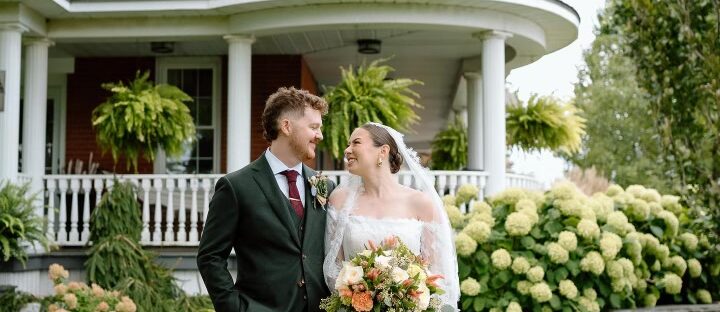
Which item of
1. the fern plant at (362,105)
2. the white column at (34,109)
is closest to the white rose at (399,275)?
the fern plant at (362,105)

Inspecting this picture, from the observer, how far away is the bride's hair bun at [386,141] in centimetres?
466

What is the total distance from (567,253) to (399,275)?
466 cm

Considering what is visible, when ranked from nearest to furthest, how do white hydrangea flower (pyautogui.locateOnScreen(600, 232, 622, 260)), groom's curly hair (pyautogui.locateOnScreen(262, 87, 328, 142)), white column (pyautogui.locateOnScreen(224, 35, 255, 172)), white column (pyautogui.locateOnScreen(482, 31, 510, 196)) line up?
groom's curly hair (pyautogui.locateOnScreen(262, 87, 328, 142)) < white hydrangea flower (pyautogui.locateOnScreen(600, 232, 622, 260)) < white column (pyautogui.locateOnScreen(224, 35, 255, 172)) < white column (pyautogui.locateOnScreen(482, 31, 510, 196))

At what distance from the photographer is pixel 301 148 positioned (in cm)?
428

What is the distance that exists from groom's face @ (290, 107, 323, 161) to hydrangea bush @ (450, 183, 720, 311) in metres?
4.19

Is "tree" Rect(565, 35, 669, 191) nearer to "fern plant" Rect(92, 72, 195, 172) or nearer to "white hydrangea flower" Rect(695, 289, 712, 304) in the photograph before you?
"white hydrangea flower" Rect(695, 289, 712, 304)

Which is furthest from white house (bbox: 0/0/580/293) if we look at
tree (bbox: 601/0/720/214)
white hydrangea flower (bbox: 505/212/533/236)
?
tree (bbox: 601/0/720/214)

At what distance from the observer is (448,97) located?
1989 cm

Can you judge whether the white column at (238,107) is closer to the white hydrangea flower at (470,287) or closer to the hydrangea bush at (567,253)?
the hydrangea bush at (567,253)

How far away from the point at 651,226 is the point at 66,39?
7224 mm

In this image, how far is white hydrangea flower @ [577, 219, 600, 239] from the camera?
854cm

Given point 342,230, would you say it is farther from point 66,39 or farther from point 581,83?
point 581,83

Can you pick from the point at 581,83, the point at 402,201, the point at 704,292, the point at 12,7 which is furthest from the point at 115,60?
the point at 581,83

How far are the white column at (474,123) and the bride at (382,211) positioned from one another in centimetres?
938
